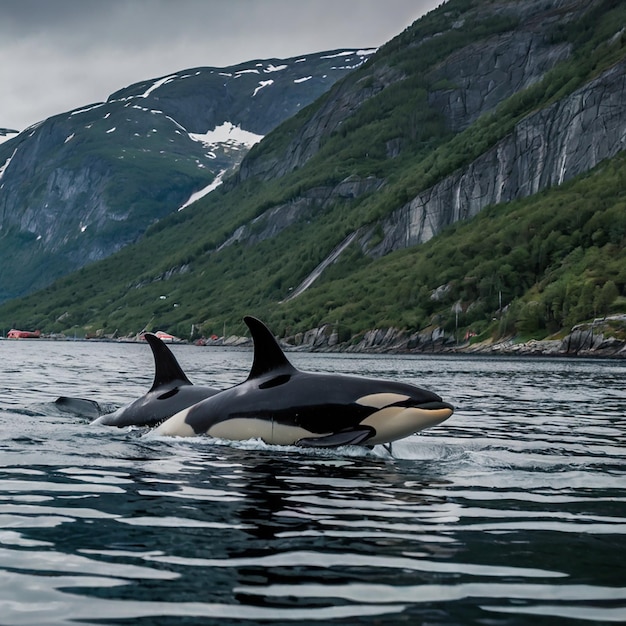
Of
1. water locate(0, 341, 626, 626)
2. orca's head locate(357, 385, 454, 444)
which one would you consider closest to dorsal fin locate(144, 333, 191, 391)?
water locate(0, 341, 626, 626)

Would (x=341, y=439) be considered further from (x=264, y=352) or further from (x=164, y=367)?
(x=164, y=367)

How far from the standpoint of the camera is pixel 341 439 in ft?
56.9

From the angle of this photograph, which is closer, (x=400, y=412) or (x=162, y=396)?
(x=400, y=412)

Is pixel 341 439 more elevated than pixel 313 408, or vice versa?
pixel 313 408

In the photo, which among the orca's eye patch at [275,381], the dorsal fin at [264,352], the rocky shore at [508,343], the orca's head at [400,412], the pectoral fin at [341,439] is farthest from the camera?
the rocky shore at [508,343]

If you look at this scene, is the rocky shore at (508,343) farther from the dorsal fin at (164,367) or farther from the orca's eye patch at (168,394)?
the orca's eye patch at (168,394)

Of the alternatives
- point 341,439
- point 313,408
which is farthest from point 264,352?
point 341,439

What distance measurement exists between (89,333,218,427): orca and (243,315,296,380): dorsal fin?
3.00 meters

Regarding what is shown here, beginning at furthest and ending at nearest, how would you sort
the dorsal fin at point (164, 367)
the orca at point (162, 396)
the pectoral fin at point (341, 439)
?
the dorsal fin at point (164, 367), the orca at point (162, 396), the pectoral fin at point (341, 439)

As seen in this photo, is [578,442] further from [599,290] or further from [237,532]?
[599,290]

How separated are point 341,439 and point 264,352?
2.51m

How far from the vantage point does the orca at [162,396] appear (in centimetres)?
2206

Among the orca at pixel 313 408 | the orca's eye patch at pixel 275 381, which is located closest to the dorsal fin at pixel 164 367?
the orca at pixel 313 408

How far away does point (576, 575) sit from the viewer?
8656mm
